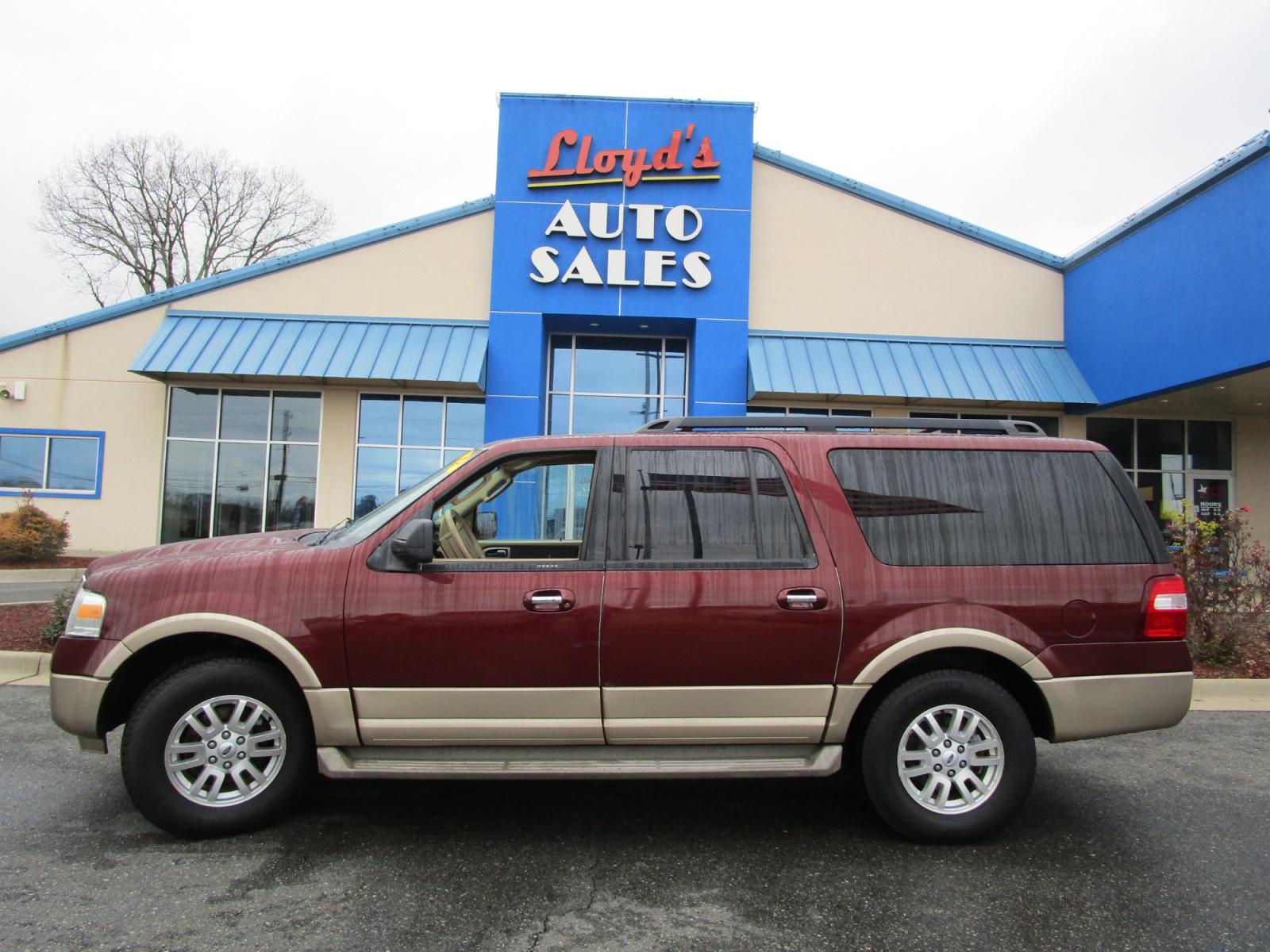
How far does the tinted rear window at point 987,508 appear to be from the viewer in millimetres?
3637

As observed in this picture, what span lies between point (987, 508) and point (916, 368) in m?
10.8

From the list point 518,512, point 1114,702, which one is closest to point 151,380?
point 518,512

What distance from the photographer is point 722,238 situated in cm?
1412

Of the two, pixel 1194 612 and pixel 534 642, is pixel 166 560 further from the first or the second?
pixel 1194 612

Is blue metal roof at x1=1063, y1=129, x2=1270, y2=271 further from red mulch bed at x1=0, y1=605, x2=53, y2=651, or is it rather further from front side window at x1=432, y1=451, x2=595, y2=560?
red mulch bed at x1=0, y1=605, x2=53, y2=651

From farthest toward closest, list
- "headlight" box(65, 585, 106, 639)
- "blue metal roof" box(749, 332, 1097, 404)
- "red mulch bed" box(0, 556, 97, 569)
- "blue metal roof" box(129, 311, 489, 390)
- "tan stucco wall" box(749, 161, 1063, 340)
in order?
"tan stucco wall" box(749, 161, 1063, 340) < "blue metal roof" box(749, 332, 1097, 404) < "blue metal roof" box(129, 311, 489, 390) < "red mulch bed" box(0, 556, 97, 569) < "headlight" box(65, 585, 106, 639)

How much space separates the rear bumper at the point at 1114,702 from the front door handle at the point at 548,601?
2.28 m

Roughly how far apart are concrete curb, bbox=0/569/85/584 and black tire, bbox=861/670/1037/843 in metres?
13.6

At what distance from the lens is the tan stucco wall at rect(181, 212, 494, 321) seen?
1419 centimetres

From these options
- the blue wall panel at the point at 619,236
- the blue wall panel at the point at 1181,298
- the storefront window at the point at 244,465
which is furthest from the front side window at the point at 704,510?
the storefront window at the point at 244,465

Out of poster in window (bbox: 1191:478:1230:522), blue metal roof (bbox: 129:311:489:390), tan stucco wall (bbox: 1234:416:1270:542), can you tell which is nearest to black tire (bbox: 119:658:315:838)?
blue metal roof (bbox: 129:311:489:390)

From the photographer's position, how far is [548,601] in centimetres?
344

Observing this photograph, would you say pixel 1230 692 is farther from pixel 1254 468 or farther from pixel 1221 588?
pixel 1254 468

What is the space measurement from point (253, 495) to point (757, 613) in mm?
13297
